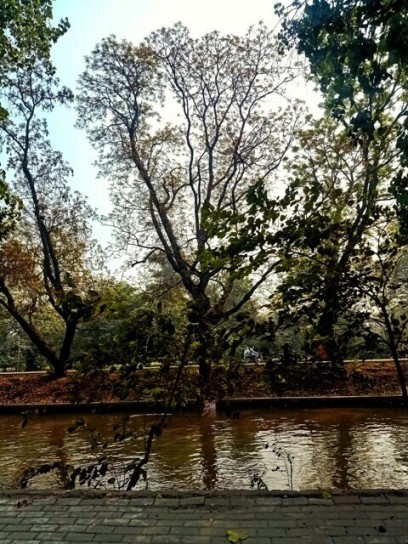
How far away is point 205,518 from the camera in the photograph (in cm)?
428

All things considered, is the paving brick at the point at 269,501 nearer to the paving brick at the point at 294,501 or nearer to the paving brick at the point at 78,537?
the paving brick at the point at 294,501

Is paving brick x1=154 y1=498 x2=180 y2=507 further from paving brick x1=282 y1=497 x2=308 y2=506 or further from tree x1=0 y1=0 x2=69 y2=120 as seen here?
tree x1=0 y1=0 x2=69 y2=120

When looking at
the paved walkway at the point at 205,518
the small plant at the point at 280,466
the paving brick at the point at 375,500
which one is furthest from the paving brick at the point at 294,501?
the small plant at the point at 280,466

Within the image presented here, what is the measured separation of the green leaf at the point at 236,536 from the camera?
379cm

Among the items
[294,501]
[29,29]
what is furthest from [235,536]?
[29,29]

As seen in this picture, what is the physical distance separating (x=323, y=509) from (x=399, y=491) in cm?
90

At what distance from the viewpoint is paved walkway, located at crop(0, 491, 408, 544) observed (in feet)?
12.7

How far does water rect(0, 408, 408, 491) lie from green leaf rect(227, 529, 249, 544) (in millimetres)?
3015

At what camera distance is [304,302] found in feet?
19.3

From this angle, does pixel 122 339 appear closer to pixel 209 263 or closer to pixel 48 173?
pixel 209 263

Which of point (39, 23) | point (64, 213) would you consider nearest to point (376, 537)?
point (39, 23)

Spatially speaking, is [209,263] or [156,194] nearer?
[209,263]

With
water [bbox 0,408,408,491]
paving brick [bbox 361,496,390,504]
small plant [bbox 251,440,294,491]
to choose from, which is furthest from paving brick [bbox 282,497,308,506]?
water [bbox 0,408,408,491]

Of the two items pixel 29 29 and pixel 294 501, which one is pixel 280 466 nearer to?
pixel 294 501
